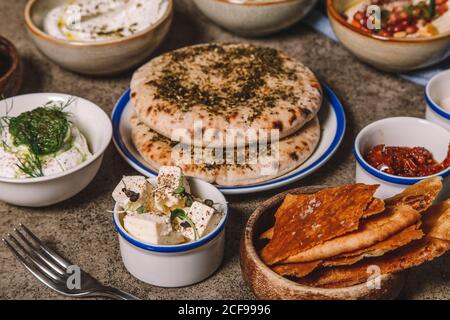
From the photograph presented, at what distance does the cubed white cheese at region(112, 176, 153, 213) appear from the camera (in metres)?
2.14

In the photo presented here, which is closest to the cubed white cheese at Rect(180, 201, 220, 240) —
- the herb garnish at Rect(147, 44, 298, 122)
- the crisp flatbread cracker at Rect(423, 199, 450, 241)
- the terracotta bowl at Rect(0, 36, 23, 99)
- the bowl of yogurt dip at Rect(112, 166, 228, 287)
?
the bowl of yogurt dip at Rect(112, 166, 228, 287)

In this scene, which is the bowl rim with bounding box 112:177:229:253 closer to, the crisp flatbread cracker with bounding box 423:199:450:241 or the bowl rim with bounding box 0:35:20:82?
Answer: the crisp flatbread cracker with bounding box 423:199:450:241

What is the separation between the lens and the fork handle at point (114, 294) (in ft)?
6.85

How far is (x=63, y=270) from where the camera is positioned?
2248 mm

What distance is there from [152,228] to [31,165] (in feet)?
2.14

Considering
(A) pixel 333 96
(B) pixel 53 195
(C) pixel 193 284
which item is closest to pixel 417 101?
(A) pixel 333 96

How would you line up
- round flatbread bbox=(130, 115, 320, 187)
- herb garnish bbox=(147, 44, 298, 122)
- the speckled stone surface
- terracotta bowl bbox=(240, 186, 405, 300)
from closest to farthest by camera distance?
terracotta bowl bbox=(240, 186, 405, 300) < the speckled stone surface < round flatbread bbox=(130, 115, 320, 187) < herb garnish bbox=(147, 44, 298, 122)

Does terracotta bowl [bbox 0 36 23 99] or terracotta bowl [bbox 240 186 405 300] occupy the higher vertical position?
terracotta bowl [bbox 240 186 405 300]

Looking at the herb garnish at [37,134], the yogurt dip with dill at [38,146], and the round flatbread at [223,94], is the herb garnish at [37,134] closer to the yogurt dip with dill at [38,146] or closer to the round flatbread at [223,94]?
the yogurt dip with dill at [38,146]

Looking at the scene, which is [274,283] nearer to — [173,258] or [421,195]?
[173,258]

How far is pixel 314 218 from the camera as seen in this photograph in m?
2.00

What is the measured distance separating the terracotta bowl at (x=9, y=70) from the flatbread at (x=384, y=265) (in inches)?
65.5

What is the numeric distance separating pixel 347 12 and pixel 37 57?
5.46ft

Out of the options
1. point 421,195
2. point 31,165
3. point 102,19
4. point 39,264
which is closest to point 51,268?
point 39,264
